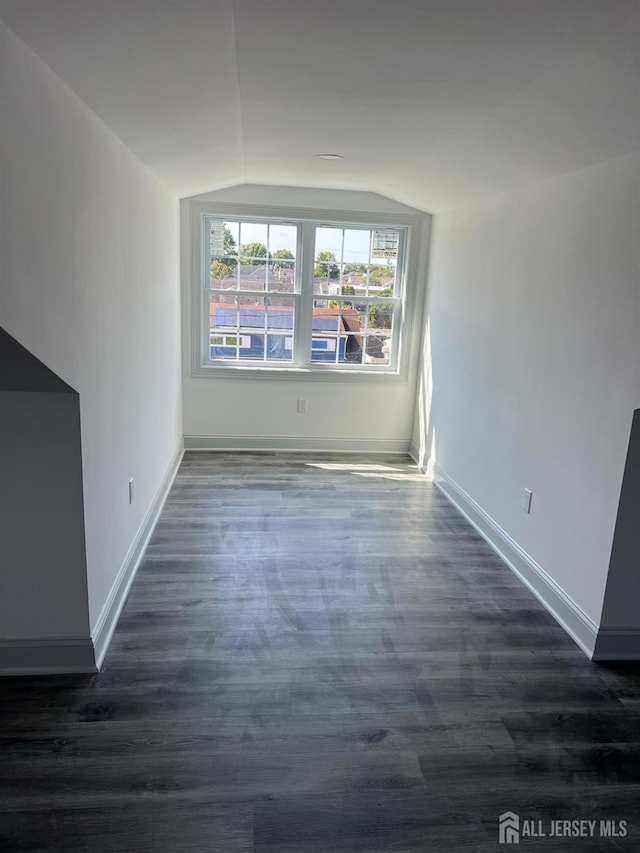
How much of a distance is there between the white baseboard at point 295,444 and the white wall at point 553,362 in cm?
116

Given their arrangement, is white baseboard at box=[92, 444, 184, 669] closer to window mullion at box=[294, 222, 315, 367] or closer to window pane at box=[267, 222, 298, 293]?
window mullion at box=[294, 222, 315, 367]

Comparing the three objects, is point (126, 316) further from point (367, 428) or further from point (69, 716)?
point (367, 428)

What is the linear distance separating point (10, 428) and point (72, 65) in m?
1.16

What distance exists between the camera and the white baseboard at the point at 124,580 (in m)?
2.43

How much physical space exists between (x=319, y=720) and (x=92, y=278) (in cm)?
184

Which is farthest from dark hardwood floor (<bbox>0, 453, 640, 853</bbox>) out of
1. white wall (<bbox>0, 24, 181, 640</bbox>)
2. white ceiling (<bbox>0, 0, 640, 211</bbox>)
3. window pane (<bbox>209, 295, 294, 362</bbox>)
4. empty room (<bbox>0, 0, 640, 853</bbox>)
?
window pane (<bbox>209, 295, 294, 362</bbox>)

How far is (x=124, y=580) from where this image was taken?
288cm

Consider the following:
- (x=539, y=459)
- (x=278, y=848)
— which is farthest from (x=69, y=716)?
(x=539, y=459)

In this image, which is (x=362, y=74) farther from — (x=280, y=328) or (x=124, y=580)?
(x=280, y=328)

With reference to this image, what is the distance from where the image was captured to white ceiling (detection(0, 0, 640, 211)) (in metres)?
1.49

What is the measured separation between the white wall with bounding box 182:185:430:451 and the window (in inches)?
5.3

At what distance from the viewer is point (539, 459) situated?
10.0ft

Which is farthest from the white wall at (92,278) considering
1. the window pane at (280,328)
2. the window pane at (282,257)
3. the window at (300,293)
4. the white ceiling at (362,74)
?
the window pane at (280,328)

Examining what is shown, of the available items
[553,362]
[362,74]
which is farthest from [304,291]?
[362,74]
